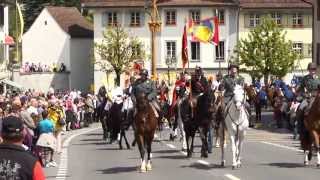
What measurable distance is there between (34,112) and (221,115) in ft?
18.8

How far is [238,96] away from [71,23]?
77.6m

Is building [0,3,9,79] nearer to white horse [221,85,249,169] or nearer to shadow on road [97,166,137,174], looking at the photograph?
shadow on road [97,166,137,174]

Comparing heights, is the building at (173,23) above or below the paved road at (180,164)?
above

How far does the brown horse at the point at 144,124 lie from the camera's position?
19.6 metres

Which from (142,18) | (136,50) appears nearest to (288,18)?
(142,18)

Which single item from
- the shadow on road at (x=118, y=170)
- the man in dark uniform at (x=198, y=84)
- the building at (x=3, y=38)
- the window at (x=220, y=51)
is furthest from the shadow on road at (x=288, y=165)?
the window at (x=220, y=51)

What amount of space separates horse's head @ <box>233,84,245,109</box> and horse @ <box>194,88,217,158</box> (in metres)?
2.62

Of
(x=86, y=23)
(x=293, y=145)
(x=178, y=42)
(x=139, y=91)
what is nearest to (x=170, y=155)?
(x=139, y=91)

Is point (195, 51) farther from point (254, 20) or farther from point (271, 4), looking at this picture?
point (271, 4)

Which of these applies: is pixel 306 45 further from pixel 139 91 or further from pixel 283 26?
pixel 139 91

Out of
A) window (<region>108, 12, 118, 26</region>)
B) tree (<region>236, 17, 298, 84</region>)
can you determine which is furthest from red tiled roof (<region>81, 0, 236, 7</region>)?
tree (<region>236, 17, 298, 84</region>)

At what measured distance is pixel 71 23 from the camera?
314 feet

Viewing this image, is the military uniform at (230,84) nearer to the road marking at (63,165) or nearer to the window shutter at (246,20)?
the road marking at (63,165)

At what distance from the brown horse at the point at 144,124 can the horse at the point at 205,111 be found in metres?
2.31
